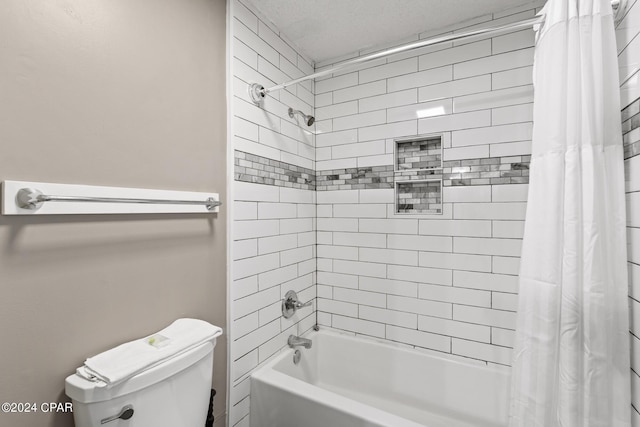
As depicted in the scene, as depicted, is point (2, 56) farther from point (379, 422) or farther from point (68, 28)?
point (379, 422)

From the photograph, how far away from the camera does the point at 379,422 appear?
1225 mm

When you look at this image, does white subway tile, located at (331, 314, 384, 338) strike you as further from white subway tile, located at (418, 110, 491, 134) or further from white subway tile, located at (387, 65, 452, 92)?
white subway tile, located at (387, 65, 452, 92)

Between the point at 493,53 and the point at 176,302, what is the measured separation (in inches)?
79.4

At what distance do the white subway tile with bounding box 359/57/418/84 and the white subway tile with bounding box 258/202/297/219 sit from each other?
0.97 meters

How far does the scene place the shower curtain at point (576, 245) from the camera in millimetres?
939

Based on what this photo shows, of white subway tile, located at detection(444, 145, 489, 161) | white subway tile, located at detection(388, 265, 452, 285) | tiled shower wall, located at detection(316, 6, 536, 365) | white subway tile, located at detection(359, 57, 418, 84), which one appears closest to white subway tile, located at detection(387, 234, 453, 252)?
tiled shower wall, located at detection(316, 6, 536, 365)

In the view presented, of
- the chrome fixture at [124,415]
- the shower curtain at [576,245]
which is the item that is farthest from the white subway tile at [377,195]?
the chrome fixture at [124,415]

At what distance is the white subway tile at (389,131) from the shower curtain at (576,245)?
81 cm

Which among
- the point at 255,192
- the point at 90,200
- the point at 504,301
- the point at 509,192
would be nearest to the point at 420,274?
the point at 504,301

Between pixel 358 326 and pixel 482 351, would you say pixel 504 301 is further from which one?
pixel 358 326

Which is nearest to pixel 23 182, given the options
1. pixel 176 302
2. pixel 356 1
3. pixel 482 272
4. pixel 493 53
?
pixel 176 302

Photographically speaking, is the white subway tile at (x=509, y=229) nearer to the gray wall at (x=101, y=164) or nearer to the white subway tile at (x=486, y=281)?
the white subway tile at (x=486, y=281)

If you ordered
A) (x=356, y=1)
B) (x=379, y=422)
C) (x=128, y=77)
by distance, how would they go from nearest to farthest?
(x=128, y=77), (x=379, y=422), (x=356, y=1)

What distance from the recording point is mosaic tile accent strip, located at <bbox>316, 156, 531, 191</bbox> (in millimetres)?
1606
